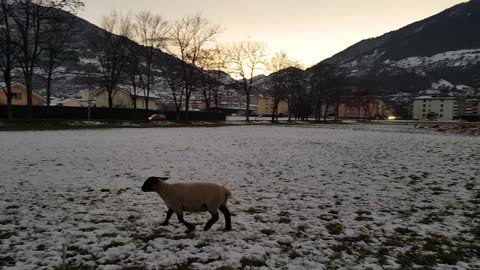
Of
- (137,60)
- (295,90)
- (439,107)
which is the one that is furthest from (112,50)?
(439,107)

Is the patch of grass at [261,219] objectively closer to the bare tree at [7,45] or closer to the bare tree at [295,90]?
the bare tree at [7,45]

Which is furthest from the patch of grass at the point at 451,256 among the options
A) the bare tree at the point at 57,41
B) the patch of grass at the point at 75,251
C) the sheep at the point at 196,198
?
the bare tree at the point at 57,41

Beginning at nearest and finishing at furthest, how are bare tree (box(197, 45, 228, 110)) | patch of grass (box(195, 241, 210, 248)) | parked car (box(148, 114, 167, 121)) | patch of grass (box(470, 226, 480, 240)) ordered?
1. patch of grass (box(195, 241, 210, 248))
2. patch of grass (box(470, 226, 480, 240))
3. parked car (box(148, 114, 167, 121))
4. bare tree (box(197, 45, 228, 110))

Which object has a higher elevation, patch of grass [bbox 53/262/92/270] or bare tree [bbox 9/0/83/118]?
bare tree [bbox 9/0/83/118]

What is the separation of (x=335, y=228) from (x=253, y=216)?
6.65 feet

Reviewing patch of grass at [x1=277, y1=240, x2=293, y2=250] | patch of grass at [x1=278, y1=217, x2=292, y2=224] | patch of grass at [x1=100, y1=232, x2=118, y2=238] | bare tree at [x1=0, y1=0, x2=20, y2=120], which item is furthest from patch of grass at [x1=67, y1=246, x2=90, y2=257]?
bare tree at [x1=0, y1=0, x2=20, y2=120]

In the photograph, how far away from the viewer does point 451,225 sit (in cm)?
813

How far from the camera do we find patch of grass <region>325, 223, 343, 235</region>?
7.46m

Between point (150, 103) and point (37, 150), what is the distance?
7262cm

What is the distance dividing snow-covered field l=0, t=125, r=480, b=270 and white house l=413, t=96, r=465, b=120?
623ft

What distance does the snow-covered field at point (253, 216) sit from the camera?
5.96 m

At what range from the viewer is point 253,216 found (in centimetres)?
850

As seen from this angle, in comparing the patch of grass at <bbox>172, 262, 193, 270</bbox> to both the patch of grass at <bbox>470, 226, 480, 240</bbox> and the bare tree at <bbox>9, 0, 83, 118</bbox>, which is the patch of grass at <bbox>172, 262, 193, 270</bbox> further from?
the bare tree at <bbox>9, 0, 83, 118</bbox>

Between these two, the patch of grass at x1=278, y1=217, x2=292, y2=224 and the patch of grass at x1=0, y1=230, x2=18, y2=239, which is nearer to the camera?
the patch of grass at x1=0, y1=230, x2=18, y2=239
